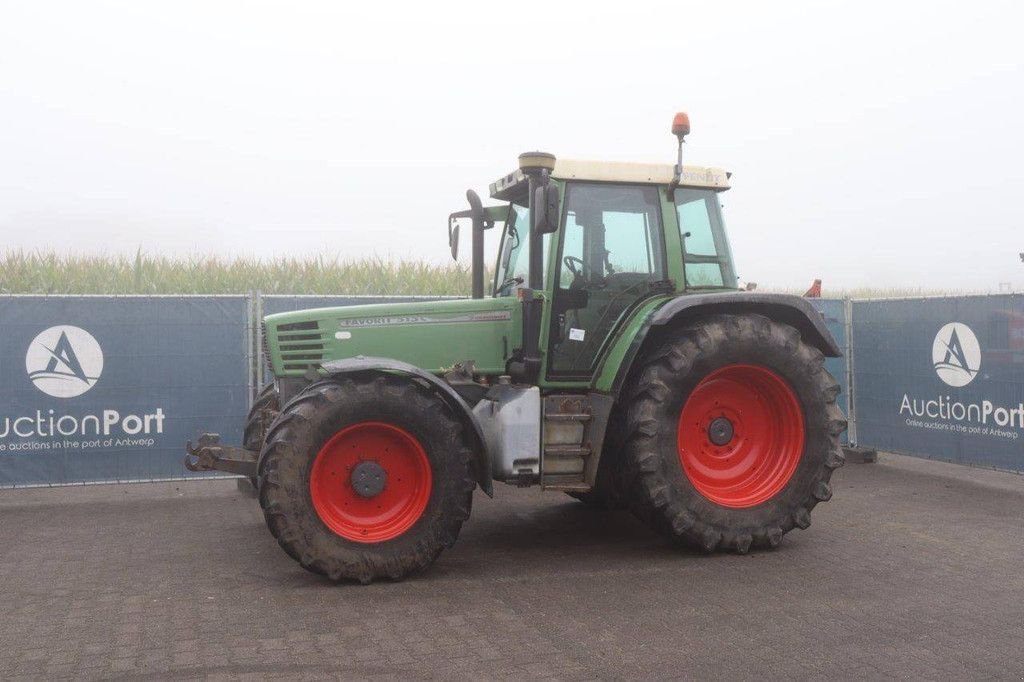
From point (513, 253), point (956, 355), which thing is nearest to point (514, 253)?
point (513, 253)

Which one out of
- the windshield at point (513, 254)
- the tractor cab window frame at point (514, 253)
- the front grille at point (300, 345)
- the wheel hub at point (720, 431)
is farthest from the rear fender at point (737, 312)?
the front grille at point (300, 345)

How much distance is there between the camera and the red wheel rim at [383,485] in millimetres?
5898

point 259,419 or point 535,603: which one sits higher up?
point 259,419

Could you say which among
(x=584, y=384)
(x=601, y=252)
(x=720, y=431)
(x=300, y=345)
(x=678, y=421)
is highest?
(x=601, y=252)

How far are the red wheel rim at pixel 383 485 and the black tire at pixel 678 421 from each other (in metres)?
1.44

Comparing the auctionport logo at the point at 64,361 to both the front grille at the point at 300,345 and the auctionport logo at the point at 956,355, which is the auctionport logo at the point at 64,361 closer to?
the front grille at the point at 300,345

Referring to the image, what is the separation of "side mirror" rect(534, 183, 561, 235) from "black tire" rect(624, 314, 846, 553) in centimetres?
120

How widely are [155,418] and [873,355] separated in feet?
25.3

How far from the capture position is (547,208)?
606cm

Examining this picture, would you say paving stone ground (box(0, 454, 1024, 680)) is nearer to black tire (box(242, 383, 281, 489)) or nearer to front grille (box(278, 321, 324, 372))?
black tire (box(242, 383, 281, 489))

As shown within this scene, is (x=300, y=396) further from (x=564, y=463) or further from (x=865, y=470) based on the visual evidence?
(x=865, y=470)

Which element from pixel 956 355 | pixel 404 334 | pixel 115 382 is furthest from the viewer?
pixel 956 355

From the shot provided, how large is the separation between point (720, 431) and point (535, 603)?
6.94ft

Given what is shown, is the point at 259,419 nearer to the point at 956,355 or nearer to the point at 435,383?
the point at 435,383
